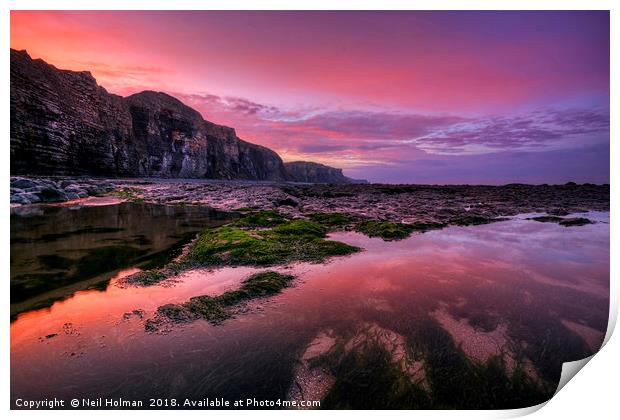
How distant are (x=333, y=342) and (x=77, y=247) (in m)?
7.21

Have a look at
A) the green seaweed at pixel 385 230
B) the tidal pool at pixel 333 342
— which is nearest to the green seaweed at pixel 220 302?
the tidal pool at pixel 333 342

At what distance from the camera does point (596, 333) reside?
14.1 ft

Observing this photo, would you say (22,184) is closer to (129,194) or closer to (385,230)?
(129,194)

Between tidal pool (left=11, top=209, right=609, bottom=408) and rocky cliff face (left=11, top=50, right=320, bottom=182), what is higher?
rocky cliff face (left=11, top=50, right=320, bottom=182)

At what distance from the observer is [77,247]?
7.43 m

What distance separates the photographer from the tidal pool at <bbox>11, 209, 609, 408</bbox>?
3.07 meters

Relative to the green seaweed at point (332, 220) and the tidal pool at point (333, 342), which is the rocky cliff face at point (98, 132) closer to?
the tidal pool at point (333, 342)

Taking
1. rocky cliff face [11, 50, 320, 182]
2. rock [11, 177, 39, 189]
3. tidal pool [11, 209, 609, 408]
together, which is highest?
rocky cliff face [11, 50, 320, 182]

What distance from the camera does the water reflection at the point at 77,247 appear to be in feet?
16.5

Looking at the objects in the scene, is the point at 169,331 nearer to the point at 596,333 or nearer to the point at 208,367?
the point at 208,367

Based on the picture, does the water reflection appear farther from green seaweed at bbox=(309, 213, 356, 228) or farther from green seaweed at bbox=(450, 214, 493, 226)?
green seaweed at bbox=(450, 214, 493, 226)

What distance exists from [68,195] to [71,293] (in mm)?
17054

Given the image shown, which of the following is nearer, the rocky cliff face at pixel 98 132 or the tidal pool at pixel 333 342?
the tidal pool at pixel 333 342

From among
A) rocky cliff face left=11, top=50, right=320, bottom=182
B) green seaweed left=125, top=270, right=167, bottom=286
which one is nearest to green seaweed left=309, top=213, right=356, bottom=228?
green seaweed left=125, top=270, right=167, bottom=286
